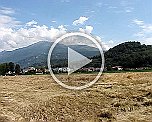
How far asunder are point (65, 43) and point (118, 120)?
5113mm

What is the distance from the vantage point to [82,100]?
17.8 m

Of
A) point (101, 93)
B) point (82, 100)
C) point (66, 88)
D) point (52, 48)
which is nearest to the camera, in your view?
point (52, 48)

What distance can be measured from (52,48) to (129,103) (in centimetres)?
566

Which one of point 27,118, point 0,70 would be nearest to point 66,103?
point 27,118

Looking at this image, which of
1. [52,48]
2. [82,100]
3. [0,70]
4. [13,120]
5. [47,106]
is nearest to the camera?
[13,120]

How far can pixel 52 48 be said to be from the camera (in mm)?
15320

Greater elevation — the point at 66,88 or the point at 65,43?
the point at 65,43

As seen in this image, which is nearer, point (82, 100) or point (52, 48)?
point (52, 48)

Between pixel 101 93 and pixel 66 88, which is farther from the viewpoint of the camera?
pixel 66 88

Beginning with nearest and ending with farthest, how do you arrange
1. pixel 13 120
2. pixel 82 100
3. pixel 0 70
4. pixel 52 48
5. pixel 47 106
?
pixel 13 120 → pixel 52 48 → pixel 47 106 → pixel 82 100 → pixel 0 70

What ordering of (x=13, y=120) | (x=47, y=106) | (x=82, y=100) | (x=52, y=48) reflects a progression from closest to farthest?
1. (x=13, y=120)
2. (x=52, y=48)
3. (x=47, y=106)
4. (x=82, y=100)

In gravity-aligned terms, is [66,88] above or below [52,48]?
below

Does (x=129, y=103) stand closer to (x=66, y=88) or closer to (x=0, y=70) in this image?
(x=66, y=88)

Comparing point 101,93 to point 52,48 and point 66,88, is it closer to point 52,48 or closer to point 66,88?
point 66,88
